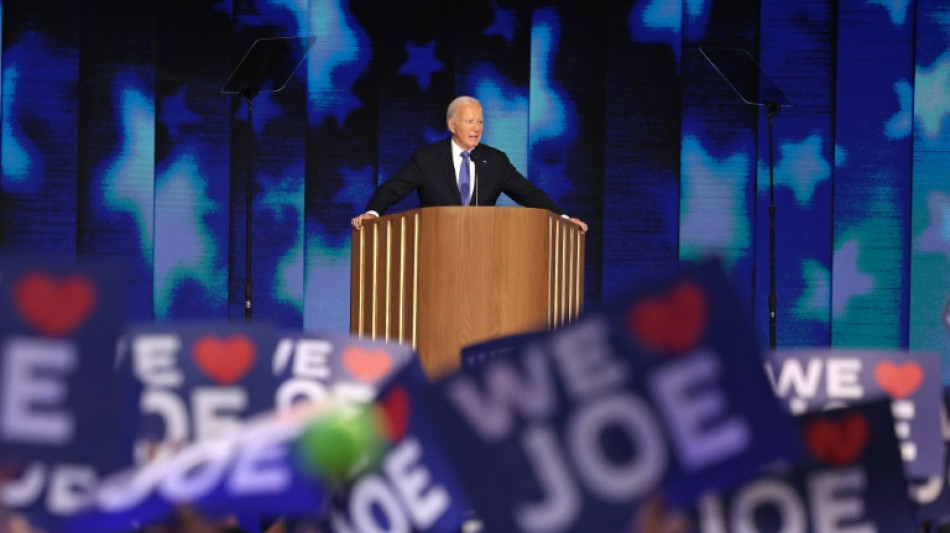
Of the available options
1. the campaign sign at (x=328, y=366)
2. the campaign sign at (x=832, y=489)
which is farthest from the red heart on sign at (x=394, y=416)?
the campaign sign at (x=832, y=489)

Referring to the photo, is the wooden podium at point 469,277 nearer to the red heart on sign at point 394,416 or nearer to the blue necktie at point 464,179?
the blue necktie at point 464,179

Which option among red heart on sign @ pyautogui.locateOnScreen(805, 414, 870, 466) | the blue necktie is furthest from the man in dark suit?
red heart on sign @ pyautogui.locateOnScreen(805, 414, 870, 466)

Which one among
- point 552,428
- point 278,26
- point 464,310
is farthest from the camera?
point 278,26

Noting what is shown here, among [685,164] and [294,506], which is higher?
[685,164]

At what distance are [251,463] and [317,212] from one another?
5.07 meters

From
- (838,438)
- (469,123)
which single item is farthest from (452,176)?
(838,438)

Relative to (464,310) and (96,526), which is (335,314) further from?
(96,526)

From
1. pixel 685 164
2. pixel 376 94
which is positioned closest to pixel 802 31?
pixel 685 164

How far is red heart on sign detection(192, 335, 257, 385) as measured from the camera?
1.66 meters

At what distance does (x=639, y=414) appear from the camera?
4.13ft

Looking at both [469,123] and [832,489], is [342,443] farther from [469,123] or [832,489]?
[469,123]

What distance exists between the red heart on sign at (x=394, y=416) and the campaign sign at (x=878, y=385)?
31.0 inches

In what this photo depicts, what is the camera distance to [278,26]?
6.33 m

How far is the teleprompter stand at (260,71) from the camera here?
17.6ft
